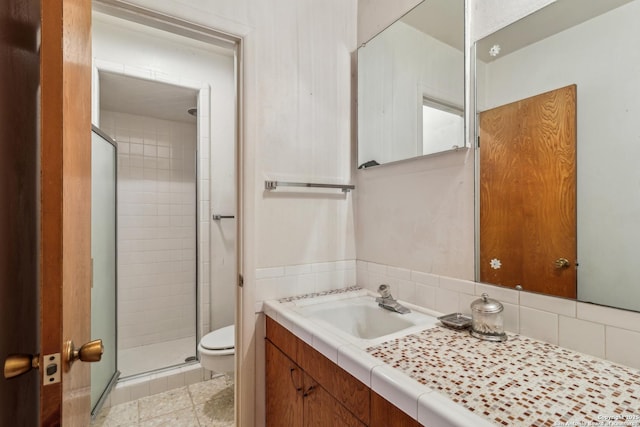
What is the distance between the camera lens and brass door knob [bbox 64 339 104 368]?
0.61 meters

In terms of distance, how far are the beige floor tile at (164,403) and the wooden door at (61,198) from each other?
1375mm

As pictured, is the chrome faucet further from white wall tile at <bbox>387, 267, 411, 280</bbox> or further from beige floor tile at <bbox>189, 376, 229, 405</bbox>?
beige floor tile at <bbox>189, 376, 229, 405</bbox>

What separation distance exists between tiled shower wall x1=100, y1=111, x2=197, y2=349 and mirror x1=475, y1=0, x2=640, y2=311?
9.07ft

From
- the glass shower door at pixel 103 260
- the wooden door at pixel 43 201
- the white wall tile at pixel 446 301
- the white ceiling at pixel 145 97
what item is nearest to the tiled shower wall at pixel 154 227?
the white ceiling at pixel 145 97

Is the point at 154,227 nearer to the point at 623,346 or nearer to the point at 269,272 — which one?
the point at 269,272

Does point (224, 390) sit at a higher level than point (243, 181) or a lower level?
lower

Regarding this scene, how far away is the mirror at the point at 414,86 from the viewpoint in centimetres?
119

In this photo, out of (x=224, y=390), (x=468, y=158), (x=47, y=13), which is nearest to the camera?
(x=47, y=13)

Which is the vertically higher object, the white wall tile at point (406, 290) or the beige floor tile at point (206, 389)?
the white wall tile at point (406, 290)

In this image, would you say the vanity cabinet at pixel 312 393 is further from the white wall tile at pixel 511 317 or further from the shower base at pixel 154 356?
the shower base at pixel 154 356

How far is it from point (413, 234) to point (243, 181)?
0.81m

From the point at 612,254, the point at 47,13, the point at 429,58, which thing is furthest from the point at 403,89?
the point at 47,13

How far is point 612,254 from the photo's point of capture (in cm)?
80

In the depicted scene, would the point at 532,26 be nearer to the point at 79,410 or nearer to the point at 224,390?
the point at 79,410
